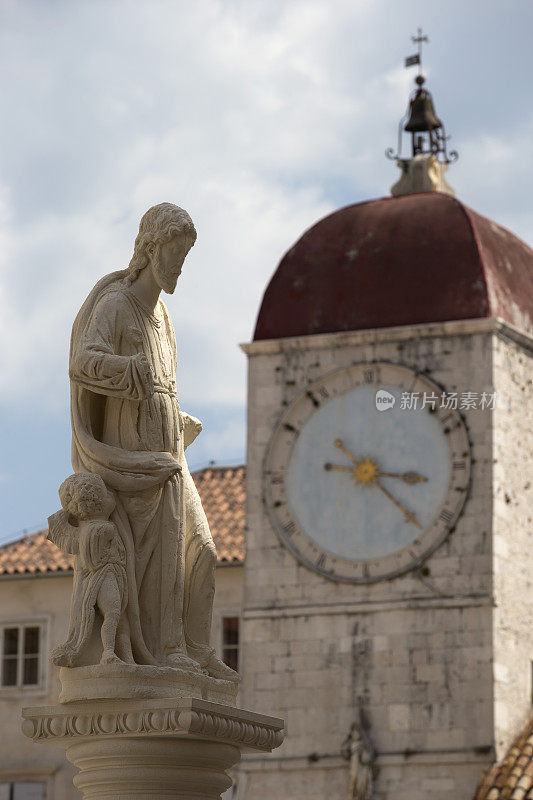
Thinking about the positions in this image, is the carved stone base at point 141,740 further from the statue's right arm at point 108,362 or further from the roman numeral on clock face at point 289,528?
the roman numeral on clock face at point 289,528

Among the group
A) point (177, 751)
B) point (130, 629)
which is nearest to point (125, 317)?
point (130, 629)

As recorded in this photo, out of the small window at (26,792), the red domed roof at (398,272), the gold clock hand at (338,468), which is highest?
the red domed roof at (398,272)

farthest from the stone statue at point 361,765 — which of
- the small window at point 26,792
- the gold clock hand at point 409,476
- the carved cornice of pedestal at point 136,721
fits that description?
the carved cornice of pedestal at point 136,721

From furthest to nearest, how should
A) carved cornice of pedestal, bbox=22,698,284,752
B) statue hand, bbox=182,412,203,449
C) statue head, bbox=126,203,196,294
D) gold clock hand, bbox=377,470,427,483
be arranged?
gold clock hand, bbox=377,470,427,483 → statue hand, bbox=182,412,203,449 → statue head, bbox=126,203,196,294 → carved cornice of pedestal, bbox=22,698,284,752

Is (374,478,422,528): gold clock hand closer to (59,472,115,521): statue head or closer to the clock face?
the clock face

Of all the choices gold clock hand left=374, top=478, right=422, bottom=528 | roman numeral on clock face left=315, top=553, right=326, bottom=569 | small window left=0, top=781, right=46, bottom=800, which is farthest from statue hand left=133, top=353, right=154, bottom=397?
small window left=0, top=781, right=46, bottom=800

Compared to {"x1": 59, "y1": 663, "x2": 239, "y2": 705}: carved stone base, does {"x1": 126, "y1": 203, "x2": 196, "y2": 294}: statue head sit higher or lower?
higher

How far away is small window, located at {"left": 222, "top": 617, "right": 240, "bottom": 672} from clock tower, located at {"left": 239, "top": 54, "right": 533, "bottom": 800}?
4130 millimetres

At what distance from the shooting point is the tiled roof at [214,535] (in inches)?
1304

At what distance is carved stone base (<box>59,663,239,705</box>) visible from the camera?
33.0 ft

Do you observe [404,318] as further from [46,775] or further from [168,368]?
[168,368]

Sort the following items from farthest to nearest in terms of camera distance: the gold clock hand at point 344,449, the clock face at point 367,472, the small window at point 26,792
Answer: the small window at point 26,792 < the gold clock hand at point 344,449 < the clock face at point 367,472

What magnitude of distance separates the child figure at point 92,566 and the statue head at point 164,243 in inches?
51.3

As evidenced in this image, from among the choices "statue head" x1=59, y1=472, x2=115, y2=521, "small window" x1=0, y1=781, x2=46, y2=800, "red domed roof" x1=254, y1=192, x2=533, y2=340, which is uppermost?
"red domed roof" x1=254, y1=192, x2=533, y2=340
